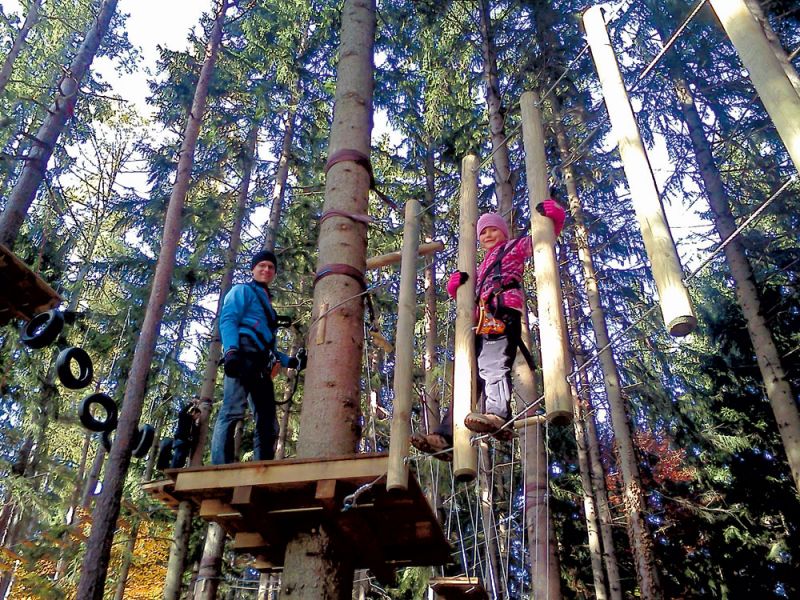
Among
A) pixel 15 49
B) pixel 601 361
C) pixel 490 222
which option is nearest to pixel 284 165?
pixel 15 49

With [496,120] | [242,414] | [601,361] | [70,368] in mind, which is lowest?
[242,414]

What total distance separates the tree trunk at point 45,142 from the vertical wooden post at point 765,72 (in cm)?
728

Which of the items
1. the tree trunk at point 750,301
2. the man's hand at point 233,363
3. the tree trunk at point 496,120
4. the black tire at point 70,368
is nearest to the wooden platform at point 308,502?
the man's hand at point 233,363

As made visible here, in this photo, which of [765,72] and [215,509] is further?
[215,509]

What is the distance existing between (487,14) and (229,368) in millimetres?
6582

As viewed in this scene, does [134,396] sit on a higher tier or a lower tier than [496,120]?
lower

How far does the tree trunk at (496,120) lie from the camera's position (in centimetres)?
698

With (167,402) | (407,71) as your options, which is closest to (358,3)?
(407,71)

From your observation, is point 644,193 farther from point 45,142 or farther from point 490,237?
point 45,142

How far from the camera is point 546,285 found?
8.52 feet

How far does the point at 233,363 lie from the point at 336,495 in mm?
1447

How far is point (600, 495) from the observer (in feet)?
33.2

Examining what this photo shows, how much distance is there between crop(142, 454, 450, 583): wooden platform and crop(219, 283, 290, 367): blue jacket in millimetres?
1051

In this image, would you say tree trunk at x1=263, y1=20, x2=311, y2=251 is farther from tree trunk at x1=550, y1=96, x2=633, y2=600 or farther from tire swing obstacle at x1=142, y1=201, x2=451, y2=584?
tire swing obstacle at x1=142, y1=201, x2=451, y2=584
